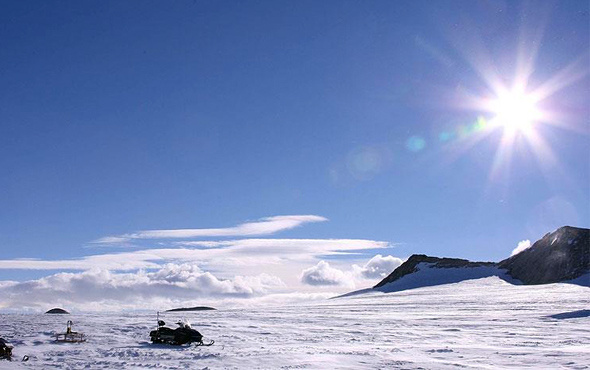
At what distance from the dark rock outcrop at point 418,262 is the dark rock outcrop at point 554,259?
8.73 meters

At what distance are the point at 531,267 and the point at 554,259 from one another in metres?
4.78

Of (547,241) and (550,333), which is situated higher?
(547,241)

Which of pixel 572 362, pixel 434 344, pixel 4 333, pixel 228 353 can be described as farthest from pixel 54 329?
pixel 572 362

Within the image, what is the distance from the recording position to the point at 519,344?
25.5 metres

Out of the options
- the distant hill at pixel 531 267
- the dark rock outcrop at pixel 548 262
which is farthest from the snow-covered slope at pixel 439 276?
the dark rock outcrop at pixel 548 262

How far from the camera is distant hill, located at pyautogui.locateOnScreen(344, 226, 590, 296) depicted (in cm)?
9350

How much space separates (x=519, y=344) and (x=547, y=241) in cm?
9904

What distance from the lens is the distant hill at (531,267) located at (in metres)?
93.5

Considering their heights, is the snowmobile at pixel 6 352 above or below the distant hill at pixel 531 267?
below

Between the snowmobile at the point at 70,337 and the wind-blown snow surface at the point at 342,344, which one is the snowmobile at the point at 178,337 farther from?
the snowmobile at the point at 70,337

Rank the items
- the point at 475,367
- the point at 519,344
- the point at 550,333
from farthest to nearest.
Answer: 1. the point at 550,333
2. the point at 519,344
3. the point at 475,367

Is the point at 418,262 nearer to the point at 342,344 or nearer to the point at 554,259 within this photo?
the point at 554,259

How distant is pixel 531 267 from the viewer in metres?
103

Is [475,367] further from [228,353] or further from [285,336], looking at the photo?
[285,336]
